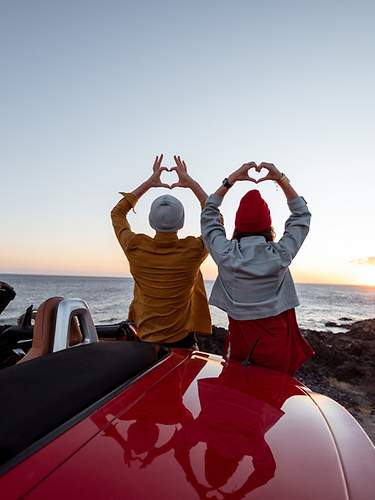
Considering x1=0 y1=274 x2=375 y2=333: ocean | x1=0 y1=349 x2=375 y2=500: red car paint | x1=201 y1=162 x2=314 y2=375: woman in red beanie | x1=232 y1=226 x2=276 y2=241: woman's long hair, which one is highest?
x1=232 y1=226 x2=276 y2=241: woman's long hair

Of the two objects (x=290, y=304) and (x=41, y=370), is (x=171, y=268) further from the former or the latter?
→ (x=41, y=370)

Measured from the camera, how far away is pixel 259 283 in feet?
9.07

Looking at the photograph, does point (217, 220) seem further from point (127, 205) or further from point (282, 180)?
point (127, 205)

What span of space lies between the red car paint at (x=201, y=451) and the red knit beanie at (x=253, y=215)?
1.15 meters

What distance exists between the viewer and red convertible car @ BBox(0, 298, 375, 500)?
1.11 metres

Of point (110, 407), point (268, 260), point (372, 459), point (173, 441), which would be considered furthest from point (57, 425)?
point (268, 260)

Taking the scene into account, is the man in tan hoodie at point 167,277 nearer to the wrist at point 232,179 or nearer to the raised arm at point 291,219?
the wrist at point 232,179

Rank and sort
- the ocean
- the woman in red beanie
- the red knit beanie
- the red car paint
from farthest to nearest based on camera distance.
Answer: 1. the ocean
2. the red knit beanie
3. the woman in red beanie
4. the red car paint

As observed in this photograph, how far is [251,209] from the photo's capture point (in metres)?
2.85

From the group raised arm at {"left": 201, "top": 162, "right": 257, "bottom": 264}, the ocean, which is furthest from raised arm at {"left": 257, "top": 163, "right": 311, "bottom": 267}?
the ocean

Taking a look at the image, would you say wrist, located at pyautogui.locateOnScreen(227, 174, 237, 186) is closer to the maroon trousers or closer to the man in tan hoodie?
the man in tan hoodie

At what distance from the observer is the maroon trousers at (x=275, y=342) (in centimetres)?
283

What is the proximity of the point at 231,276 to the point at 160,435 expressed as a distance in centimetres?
152

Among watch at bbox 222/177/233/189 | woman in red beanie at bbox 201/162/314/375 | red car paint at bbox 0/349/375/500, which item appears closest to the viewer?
red car paint at bbox 0/349/375/500
